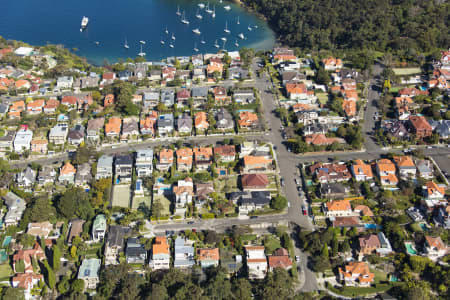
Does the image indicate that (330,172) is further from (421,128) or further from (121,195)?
(121,195)

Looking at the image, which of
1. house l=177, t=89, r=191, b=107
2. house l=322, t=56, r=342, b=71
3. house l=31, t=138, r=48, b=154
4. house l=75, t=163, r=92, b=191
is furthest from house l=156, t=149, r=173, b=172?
house l=322, t=56, r=342, b=71

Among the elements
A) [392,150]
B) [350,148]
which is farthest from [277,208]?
[392,150]

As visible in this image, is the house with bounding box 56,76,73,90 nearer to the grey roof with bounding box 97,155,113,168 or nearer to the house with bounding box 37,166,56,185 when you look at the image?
the grey roof with bounding box 97,155,113,168

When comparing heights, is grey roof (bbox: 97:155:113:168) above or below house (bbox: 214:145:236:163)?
below

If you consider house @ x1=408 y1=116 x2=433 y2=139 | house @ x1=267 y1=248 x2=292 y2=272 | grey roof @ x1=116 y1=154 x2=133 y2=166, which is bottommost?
grey roof @ x1=116 y1=154 x2=133 y2=166

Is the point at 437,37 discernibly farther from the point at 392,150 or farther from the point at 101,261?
the point at 101,261
